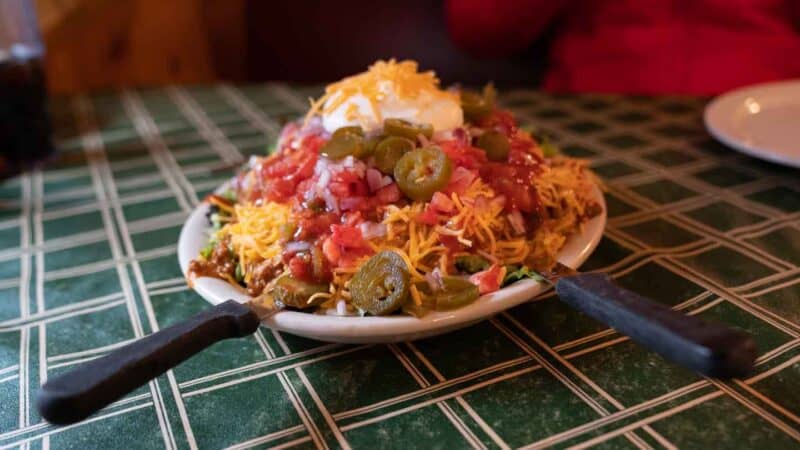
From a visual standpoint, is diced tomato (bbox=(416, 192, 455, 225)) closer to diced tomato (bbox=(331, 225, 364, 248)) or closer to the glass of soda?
diced tomato (bbox=(331, 225, 364, 248))

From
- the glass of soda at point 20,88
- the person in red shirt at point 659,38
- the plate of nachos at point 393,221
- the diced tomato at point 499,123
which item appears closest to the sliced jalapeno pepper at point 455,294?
the plate of nachos at point 393,221

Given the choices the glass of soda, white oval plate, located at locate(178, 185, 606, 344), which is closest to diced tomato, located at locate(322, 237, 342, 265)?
white oval plate, located at locate(178, 185, 606, 344)

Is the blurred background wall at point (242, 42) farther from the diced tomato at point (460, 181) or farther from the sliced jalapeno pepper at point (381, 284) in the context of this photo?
the sliced jalapeno pepper at point (381, 284)

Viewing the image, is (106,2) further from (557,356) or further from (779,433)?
(779,433)

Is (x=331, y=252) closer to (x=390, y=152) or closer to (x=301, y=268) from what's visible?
(x=301, y=268)

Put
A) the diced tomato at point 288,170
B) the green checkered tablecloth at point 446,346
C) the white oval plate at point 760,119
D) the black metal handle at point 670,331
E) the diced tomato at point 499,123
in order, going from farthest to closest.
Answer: the white oval plate at point 760,119
the diced tomato at point 499,123
the diced tomato at point 288,170
the green checkered tablecloth at point 446,346
the black metal handle at point 670,331

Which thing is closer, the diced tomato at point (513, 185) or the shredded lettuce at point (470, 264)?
the shredded lettuce at point (470, 264)
